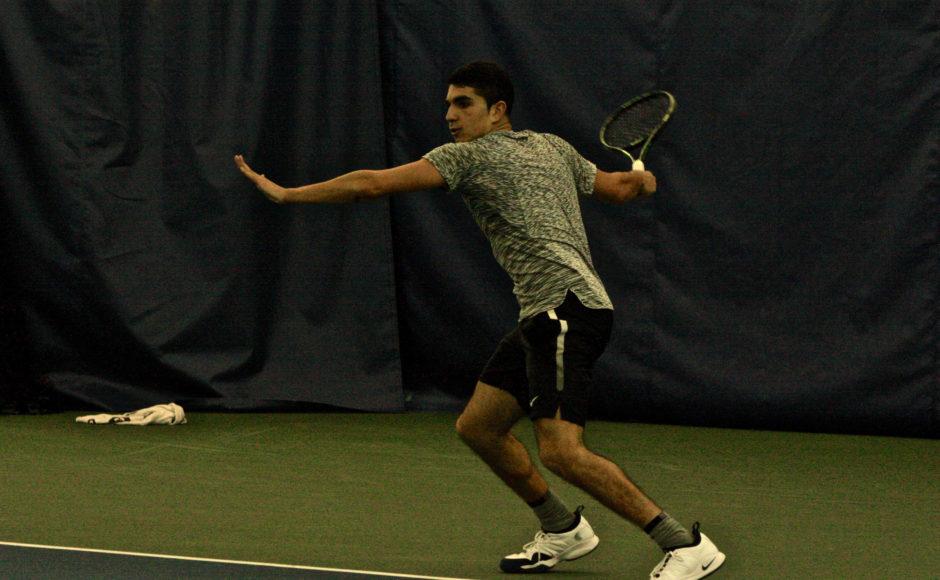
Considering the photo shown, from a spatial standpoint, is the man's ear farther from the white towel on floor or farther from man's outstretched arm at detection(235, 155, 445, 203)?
the white towel on floor

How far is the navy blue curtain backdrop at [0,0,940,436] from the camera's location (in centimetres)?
788

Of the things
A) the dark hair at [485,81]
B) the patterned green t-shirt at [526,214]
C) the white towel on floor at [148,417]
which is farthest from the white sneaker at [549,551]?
the white towel on floor at [148,417]

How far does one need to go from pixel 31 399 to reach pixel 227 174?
1.56m

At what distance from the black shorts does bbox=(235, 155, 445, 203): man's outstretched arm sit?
1.58 ft

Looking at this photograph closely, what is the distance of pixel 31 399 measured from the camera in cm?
837

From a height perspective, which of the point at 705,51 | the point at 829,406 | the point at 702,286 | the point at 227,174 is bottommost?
the point at 829,406

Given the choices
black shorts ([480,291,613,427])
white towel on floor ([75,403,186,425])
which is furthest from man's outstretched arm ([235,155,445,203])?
white towel on floor ([75,403,186,425])

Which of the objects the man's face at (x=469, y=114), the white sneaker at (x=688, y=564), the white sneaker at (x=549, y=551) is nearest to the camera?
the white sneaker at (x=688, y=564)

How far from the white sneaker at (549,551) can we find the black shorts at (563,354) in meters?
0.44

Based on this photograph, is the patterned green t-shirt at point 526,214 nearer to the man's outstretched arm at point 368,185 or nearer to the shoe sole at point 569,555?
the man's outstretched arm at point 368,185

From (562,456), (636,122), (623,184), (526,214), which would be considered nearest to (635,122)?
(636,122)

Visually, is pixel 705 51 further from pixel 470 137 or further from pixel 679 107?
pixel 470 137

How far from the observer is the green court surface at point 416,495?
4.91 metres

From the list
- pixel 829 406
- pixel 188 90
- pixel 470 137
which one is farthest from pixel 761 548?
pixel 188 90
